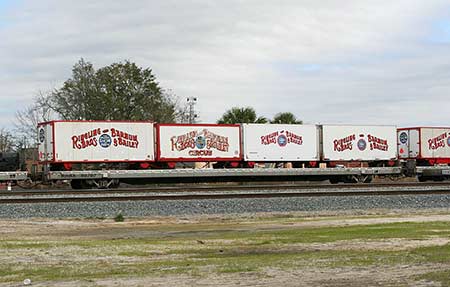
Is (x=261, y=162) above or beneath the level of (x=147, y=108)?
beneath

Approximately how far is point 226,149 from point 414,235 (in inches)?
989

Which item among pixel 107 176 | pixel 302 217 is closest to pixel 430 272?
pixel 302 217

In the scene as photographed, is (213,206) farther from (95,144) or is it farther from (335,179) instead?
(335,179)

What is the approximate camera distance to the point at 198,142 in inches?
1430

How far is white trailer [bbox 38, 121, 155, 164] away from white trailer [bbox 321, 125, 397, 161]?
1070 cm

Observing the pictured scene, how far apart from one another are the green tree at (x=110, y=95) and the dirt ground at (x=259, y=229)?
43845 mm

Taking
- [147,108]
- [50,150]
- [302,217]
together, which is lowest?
[302,217]

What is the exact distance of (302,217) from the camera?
16906mm

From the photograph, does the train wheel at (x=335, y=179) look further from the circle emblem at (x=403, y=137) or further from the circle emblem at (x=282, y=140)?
the circle emblem at (x=403, y=137)

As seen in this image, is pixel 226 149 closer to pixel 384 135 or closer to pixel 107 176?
pixel 107 176

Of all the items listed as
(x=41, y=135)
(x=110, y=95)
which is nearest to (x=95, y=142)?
(x=41, y=135)

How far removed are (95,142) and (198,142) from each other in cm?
563

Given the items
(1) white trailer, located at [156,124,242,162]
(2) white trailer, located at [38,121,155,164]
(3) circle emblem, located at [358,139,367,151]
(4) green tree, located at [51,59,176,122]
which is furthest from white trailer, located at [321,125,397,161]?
(4) green tree, located at [51,59,176,122]

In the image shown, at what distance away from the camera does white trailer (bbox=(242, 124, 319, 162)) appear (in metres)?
37.5
